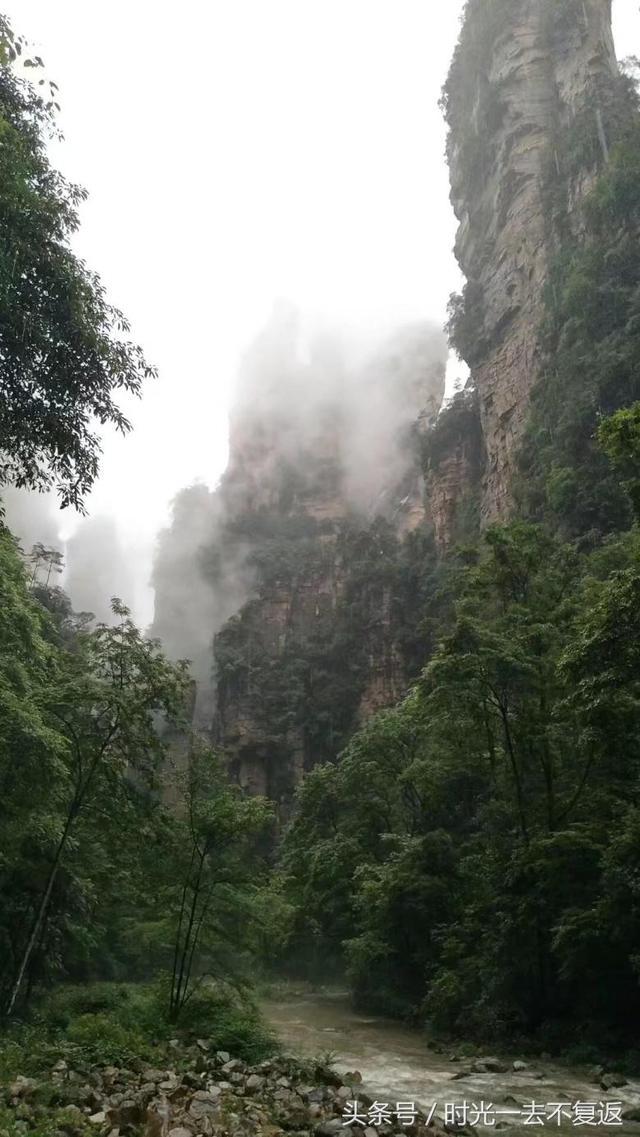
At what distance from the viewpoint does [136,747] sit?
12.9 metres

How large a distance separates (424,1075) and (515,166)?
48.1 m

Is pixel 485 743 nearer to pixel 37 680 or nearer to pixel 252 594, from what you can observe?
pixel 37 680

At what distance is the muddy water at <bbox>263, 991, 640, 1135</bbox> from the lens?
9.41 metres

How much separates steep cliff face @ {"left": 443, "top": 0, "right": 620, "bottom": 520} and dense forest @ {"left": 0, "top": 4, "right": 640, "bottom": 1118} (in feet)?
72.5

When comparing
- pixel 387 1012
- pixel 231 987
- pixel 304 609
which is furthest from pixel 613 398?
pixel 304 609

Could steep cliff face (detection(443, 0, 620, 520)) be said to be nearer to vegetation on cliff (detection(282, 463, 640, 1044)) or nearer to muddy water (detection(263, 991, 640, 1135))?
vegetation on cliff (detection(282, 463, 640, 1044))

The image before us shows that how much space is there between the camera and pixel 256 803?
1349 cm

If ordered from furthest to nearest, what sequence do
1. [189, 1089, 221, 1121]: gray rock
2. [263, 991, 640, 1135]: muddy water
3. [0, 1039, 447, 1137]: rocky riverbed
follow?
[263, 991, 640, 1135]: muddy water < [189, 1089, 221, 1121]: gray rock < [0, 1039, 447, 1137]: rocky riverbed

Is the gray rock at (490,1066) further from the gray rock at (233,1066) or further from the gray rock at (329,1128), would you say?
the gray rock at (329,1128)

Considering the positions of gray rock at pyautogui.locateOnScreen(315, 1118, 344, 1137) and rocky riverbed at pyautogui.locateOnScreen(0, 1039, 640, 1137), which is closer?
rocky riverbed at pyautogui.locateOnScreen(0, 1039, 640, 1137)

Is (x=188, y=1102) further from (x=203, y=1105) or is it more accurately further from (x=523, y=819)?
(x=523, y=819)

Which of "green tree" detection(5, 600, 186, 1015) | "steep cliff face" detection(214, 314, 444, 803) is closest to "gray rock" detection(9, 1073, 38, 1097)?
"green tree" detection(5, 600, 186, 1015)

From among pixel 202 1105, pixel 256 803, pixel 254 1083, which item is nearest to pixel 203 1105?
pixel 202 1105

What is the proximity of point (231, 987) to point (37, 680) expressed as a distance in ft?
23.1
